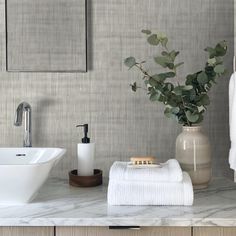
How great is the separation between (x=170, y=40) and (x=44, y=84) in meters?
0.58

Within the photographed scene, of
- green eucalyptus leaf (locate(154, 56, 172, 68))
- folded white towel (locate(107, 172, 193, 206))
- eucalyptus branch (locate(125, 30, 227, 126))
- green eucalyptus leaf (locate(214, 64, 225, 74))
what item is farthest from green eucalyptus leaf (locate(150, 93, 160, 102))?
folded white towel (locate(107, 172, 193, 206))

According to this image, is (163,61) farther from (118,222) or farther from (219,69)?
(118,222)

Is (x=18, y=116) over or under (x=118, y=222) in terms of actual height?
over

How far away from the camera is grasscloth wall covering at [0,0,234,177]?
5.98 feet

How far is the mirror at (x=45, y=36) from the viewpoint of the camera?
1.81 m

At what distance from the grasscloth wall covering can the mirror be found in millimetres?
35

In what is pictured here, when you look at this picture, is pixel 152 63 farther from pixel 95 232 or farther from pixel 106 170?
pixel 95 232

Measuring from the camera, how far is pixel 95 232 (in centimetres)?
130

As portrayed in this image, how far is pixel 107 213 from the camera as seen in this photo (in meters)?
1.31

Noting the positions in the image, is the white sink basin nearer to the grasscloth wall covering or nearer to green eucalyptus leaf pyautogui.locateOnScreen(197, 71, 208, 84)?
the grasscloth wall covering

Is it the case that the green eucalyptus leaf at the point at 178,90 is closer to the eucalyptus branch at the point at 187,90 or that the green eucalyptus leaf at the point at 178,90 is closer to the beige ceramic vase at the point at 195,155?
the eucalyptus branch at the point at 187,90

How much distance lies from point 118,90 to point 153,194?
60cm

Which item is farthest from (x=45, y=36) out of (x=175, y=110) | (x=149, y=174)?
(x=149, y=174)

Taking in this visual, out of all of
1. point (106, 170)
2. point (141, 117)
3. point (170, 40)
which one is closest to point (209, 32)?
point (170, 40)
